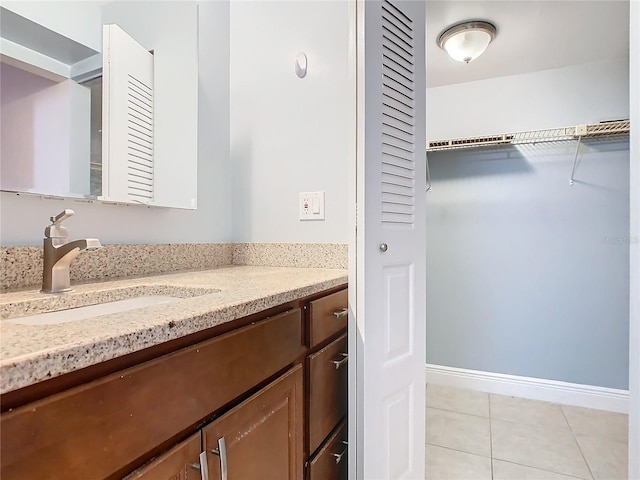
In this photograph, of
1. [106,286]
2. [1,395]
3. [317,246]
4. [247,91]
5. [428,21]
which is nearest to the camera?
[1,395]

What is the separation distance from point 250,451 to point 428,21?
2034 millimetres

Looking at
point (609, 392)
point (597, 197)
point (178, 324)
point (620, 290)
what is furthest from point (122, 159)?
point (609, 392)

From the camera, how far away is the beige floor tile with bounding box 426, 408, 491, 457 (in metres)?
1.84

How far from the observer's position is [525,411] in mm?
2207

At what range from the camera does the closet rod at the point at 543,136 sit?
204 cm

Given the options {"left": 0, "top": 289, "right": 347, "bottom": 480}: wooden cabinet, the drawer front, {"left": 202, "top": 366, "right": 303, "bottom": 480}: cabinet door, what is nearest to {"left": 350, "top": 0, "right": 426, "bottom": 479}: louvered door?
{"left": 0, "top": 289, "right": 347, "bottom": 480}: wooden cabinet

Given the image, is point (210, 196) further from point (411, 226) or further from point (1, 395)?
point (1, 395)

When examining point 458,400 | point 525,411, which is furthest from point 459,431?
point 525,411

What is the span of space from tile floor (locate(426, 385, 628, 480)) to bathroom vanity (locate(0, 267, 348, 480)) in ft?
3.55

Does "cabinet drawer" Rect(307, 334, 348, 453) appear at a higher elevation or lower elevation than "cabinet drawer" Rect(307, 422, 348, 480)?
higher

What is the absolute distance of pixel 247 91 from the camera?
1.61m

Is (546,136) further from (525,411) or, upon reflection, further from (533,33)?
(525,411)

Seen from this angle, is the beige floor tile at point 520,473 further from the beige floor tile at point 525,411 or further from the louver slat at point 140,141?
the louver slat at point 140,141

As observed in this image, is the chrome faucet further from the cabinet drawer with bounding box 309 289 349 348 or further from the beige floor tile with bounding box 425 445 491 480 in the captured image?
the beige floor tile with bounding box 425 445 491 480
